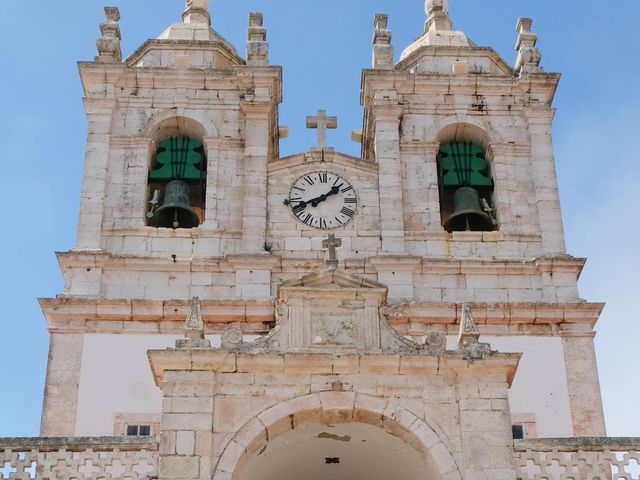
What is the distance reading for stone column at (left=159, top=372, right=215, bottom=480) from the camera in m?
13.9

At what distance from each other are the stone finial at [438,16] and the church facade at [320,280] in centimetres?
8

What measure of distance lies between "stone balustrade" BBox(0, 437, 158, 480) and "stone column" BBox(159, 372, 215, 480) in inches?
17.1

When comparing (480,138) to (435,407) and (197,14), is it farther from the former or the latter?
(435,407)

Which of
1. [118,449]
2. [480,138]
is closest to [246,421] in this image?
[118,449]

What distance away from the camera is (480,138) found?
74.7ft

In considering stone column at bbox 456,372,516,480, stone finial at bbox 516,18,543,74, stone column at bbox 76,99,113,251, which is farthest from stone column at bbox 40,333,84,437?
stone finial at bbox 516,18,543,74

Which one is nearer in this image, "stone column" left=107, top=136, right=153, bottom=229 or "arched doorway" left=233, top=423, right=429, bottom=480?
"arched doorway" left=233, top=423, right=429, bottom=480

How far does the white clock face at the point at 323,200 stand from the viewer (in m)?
21.3

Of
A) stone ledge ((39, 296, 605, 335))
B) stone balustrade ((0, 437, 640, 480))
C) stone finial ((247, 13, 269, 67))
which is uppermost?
stone finial ((247, 13, 269, 67))

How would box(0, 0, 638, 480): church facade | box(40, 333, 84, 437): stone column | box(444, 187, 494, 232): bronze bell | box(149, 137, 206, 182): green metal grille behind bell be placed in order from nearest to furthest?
box(0, 0, 638, 480): church facade
box(40, 333, 84, 437): stone column
box(444, 187, 494, 232): bronze bell
box(149, 137, 206, 182): green metal grille behind bell

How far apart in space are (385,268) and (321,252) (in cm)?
104

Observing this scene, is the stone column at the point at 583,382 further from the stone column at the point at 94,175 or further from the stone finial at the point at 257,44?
the stone column at the point at 94,175

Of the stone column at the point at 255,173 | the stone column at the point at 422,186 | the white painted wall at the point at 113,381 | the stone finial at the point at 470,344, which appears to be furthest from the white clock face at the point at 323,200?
the stone finial at the point at 470,344

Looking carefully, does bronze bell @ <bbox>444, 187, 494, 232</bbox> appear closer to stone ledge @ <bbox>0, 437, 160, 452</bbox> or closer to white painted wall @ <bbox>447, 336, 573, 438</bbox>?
white painted wall @ <bbox>447, 336, 573, 438</bbox>
